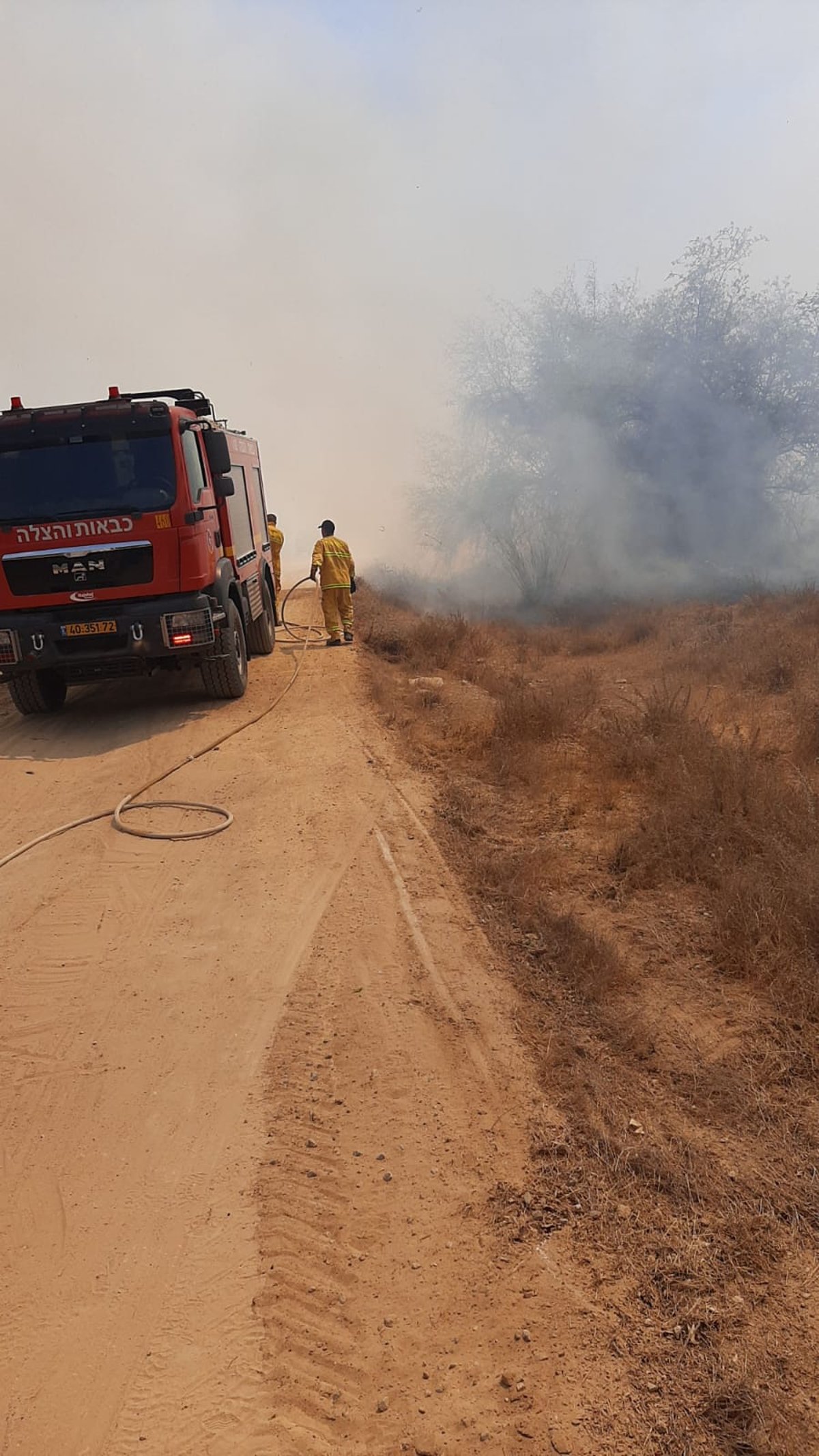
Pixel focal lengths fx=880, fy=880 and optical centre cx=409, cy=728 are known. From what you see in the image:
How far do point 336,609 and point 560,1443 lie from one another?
1004cm

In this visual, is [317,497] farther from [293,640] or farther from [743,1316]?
[743,1316]

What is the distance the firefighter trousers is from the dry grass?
3.04m

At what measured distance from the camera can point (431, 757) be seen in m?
7.39

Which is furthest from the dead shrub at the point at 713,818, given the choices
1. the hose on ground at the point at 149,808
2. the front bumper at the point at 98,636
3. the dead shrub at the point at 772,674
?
the front bumper at the point at 98,636

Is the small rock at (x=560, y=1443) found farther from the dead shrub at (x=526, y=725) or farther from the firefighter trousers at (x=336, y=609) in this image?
the firefighter trousers at (x=336, y=609)

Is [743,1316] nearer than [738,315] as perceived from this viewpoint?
Yes

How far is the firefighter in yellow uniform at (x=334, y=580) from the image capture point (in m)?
11.0

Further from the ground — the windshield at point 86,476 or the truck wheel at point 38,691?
the windshield at point 86,476

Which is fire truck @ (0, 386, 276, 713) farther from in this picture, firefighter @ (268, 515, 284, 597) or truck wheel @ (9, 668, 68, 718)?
firefighter @ (268, 515, 284, 597)

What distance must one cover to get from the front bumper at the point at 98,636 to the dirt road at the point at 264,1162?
2.61 metres

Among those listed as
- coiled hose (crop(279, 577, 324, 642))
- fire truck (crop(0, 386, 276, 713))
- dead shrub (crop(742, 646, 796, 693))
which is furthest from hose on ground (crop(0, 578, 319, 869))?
A: dead shrub (crop(742, 646, 796, 693))

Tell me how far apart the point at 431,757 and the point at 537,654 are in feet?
18.5

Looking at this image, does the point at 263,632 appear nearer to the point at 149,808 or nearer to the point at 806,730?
the point at 149,808

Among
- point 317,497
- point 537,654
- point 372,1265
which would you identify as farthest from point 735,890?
point 317,497
